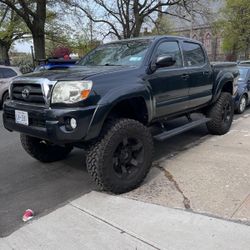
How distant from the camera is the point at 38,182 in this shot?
196 inches

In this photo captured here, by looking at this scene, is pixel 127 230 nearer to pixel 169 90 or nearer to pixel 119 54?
pixel 169 90

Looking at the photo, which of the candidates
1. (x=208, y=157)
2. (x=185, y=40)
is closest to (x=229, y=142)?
(x=208, y=157)

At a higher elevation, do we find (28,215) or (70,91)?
(70,91)

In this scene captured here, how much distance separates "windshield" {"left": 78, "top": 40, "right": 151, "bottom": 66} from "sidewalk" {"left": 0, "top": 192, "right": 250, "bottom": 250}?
213cm

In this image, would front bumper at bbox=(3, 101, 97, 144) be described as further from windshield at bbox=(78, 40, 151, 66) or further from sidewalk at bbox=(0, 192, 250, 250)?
windshield at bbox=(78, 40, 151, 66)

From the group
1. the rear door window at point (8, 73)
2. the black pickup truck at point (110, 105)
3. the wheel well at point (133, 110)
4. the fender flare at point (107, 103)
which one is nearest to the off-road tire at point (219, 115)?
the black pickup truck at point (110, 105)

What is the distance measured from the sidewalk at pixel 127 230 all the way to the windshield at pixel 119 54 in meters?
2.13

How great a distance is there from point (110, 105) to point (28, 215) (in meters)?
1.51

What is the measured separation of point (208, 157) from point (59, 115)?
2781 millimetres

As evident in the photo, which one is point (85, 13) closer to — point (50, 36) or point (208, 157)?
point (50, 36)

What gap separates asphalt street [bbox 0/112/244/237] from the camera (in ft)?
13.5

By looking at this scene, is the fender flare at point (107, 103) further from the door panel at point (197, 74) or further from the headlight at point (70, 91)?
the door panel at point (197, 74)

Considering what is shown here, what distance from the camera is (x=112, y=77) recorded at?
445cm

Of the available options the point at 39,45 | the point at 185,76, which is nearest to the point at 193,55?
the point at 185,76
